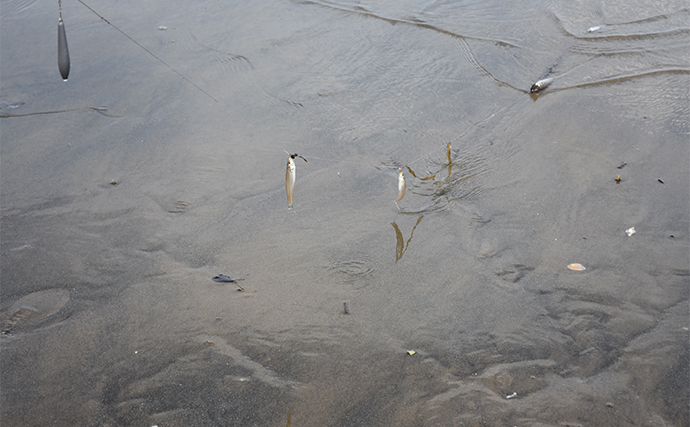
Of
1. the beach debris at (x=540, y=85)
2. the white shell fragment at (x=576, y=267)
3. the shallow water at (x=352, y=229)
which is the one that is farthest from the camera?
the beach debris at (x=540, y=85)

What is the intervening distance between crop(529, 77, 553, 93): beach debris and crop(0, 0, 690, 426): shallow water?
0.08 metres

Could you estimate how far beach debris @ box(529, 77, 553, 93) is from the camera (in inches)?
189

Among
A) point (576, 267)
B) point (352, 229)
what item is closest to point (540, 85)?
point (576, 267)

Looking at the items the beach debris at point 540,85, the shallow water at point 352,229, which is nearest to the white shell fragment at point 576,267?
the shallow water at point 352,229

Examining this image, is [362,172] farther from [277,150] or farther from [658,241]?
[658,241]

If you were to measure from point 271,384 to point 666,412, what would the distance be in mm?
1845

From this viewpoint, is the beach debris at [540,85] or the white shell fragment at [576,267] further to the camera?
the beach debris at [540,85]

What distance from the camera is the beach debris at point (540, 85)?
189 inches

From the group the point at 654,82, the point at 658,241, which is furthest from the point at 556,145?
the point at 654,82

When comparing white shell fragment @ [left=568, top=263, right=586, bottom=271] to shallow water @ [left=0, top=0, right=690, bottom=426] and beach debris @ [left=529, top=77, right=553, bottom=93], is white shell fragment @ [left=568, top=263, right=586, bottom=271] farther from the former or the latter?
beach debris @ [left=529, top=77, right=553, bottom=93]

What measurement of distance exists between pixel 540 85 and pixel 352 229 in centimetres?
280

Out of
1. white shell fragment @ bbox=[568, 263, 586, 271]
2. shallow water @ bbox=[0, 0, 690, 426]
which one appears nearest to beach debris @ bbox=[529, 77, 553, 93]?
shallow water @ bbox=[0, 0, 690, 426]

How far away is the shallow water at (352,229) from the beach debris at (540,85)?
0.08 metres

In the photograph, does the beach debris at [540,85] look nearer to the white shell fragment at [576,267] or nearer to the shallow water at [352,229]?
the shallow water at [352,229]
